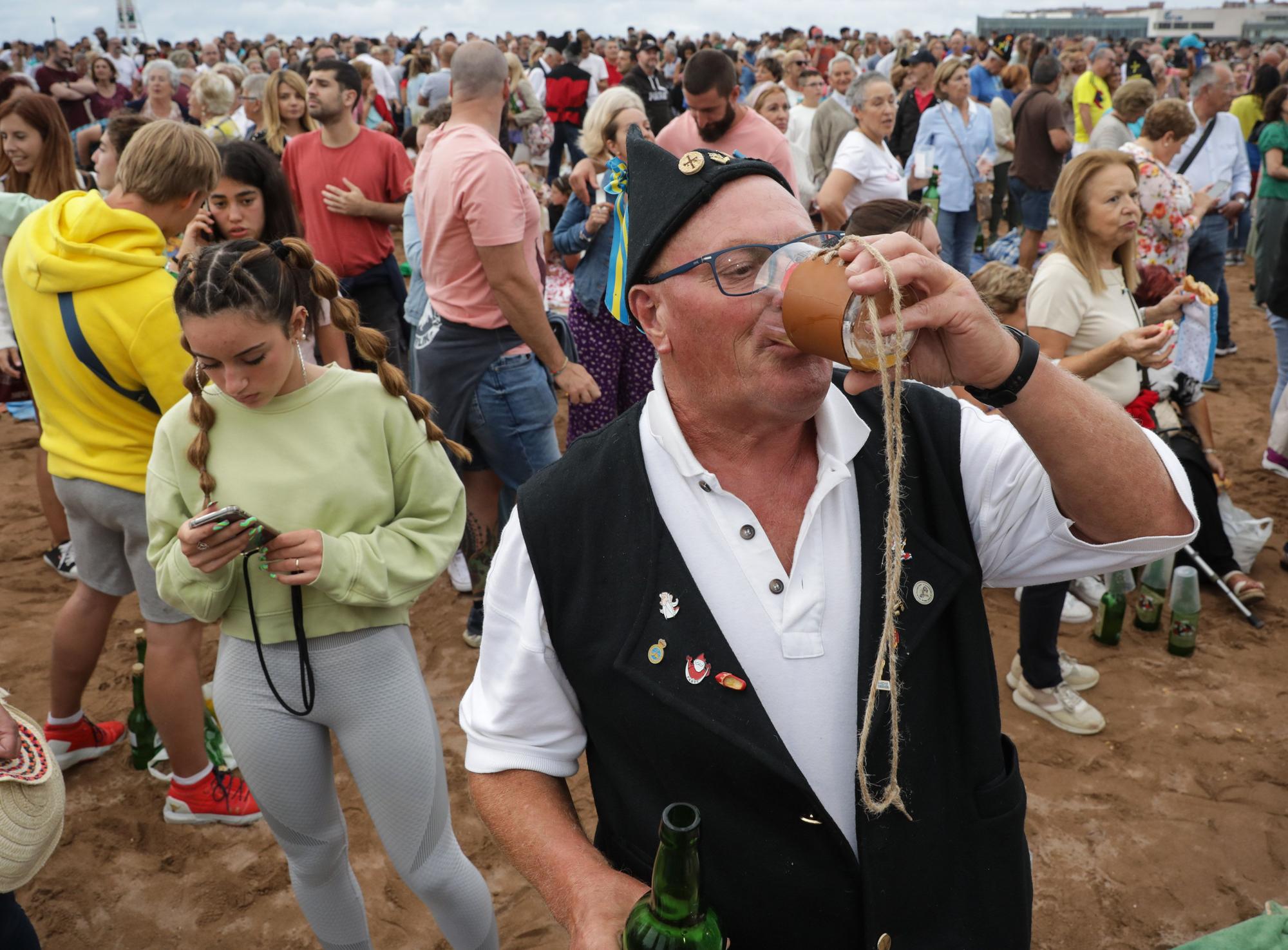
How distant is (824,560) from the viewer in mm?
1578

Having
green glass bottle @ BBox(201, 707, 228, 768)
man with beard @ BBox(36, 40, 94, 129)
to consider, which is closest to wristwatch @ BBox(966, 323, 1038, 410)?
green glass bottle @ BBox(201, 707, 228, 768)

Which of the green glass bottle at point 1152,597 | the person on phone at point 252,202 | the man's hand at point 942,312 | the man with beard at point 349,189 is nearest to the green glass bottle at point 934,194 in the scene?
the green glass bottle at point 1152,597

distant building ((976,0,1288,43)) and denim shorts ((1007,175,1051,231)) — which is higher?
distant building ((976,0,1288,43))

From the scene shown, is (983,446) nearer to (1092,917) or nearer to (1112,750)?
(1092,917)

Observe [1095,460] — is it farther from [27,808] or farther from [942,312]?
[27,808]

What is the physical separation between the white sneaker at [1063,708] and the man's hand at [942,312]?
328cm

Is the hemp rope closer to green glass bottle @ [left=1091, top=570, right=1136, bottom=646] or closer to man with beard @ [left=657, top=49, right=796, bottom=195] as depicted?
green glass bottle @ [left=1091, top=570, right=1136, bottom=646]

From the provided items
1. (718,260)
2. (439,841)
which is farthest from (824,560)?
(439,841)

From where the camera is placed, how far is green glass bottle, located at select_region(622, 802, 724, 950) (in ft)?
4.28

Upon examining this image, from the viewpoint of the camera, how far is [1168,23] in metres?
41.2

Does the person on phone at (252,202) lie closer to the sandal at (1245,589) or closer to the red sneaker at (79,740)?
the red sneaker at (79,740)

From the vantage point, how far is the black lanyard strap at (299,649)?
98.4 inches

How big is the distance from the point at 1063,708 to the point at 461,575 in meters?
3.00

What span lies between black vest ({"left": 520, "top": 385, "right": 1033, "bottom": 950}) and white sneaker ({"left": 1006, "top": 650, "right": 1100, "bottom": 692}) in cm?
287
